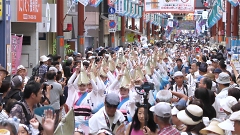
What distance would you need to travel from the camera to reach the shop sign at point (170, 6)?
31.7 m

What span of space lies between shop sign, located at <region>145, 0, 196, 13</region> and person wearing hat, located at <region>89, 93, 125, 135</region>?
975 inches

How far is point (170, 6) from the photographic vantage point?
32.1 m

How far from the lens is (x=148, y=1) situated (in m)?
31.7

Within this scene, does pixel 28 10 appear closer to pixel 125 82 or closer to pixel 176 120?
pixel 125 82

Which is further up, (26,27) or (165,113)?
(26,27)

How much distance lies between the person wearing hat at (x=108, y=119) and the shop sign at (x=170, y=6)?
81.3ft

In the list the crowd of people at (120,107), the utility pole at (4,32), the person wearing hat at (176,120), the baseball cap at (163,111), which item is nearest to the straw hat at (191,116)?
the crowd of people at (120,107)

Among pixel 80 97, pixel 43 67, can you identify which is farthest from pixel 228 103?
pixel 43 67

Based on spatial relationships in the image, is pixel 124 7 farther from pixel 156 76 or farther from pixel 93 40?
pixel 156 76

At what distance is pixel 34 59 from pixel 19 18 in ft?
11.1

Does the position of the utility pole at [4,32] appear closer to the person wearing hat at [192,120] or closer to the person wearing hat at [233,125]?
the person wearing hat at [192,120]

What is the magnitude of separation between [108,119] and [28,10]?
12.2 m

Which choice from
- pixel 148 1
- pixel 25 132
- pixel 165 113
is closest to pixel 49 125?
pixel 25 132

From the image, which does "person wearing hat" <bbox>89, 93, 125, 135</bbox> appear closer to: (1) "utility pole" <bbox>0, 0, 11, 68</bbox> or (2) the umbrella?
(2) the umbrella
